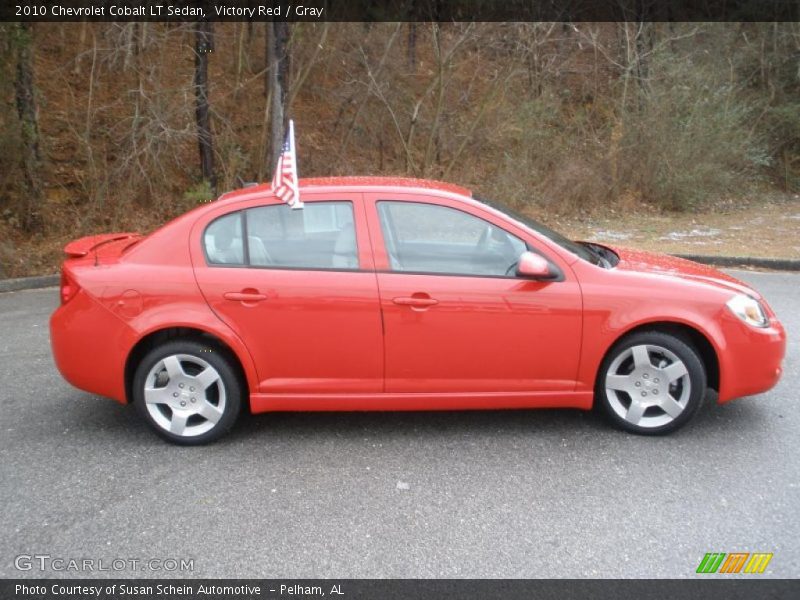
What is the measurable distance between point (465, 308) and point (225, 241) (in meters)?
1.52

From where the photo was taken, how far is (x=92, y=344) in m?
3.99

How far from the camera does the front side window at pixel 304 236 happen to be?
400cm

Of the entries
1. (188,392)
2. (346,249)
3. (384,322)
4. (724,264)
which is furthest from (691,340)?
(724,264)

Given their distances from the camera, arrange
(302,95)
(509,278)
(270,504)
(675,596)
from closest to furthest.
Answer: (675,596) < (270,504) < (509,278) < (302,95)

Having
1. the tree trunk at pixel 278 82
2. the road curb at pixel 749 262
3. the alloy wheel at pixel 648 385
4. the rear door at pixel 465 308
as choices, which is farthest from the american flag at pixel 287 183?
the tree trunk at pixel 278 82

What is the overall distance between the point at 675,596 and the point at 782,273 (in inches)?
353

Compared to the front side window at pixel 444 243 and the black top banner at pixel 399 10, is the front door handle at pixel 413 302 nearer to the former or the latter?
the front side window at pixel 444 243

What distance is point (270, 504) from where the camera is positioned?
343 centimetres

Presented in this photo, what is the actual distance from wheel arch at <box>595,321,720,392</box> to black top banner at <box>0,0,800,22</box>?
10.4m

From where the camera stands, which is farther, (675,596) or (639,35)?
(639,35)

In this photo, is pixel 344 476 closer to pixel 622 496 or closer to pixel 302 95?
pixel 622 496

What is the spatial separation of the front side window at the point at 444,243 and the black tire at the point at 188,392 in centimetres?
124

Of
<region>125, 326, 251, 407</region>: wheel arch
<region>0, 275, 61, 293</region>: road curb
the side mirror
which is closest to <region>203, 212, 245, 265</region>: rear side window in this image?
<region>125, 326, 251, 407</region>: wheel arch

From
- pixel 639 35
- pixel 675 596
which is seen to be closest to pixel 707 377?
pixel 675 596
